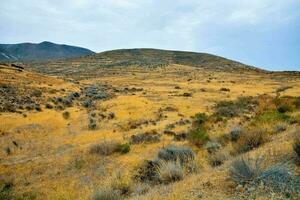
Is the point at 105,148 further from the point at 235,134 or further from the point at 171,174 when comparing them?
the point at 171,174

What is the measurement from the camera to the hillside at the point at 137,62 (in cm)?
10368

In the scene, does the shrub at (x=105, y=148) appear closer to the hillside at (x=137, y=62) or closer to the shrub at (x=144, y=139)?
the shrub at (x=144, y=139)

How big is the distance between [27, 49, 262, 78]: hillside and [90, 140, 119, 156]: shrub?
272ft

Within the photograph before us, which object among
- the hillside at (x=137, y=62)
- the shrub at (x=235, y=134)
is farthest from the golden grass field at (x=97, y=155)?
the hillside at (x=137, y=62)

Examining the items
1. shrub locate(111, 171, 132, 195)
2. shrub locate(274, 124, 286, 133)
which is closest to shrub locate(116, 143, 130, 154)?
shrub locate(111, 171, 132, 195)

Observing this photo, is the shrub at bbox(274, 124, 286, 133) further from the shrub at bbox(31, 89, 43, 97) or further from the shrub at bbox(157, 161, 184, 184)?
the shrub at bbox(31, 89, 43, 97)

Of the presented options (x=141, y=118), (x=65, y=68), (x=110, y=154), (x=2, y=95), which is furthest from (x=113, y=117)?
(x=65, y=68)

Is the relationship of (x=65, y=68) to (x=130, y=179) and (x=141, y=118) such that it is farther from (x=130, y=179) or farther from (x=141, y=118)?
(x=130, y=179)

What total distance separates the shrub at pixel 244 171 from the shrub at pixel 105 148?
865cm

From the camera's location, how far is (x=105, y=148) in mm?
15250

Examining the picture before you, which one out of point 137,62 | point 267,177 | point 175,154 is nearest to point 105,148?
point 175,154

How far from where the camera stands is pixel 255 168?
7.02 meters

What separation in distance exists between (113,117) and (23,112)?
8111 mm

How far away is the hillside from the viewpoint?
104 metres
